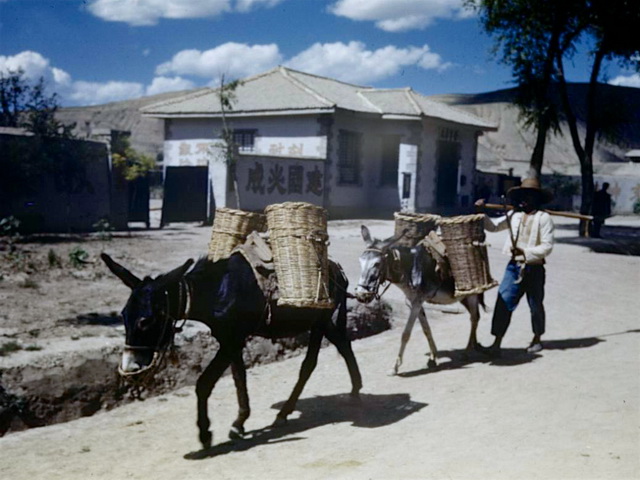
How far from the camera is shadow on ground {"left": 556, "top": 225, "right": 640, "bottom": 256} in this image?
18.7m

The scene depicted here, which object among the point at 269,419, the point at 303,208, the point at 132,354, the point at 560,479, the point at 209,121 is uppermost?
the point at 209,121

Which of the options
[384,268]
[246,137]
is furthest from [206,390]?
[246,137]

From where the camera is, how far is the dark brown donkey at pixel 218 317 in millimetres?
4152

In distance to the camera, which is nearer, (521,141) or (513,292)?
(513,292)

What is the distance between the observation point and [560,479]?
3.74m

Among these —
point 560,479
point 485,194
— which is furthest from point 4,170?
point 485,194

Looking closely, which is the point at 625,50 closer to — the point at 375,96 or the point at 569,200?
the point at 375,96

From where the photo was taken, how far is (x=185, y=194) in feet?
69.7

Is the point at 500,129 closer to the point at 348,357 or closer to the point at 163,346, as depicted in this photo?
the point at 348,357

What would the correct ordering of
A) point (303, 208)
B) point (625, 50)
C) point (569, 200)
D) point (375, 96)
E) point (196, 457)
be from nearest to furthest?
point (196, 457)
point (303, 208)
point (625, 50)
point (375, 96)
point (569, 200)

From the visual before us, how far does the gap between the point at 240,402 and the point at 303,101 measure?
832 inches

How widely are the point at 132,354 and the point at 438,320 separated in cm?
624

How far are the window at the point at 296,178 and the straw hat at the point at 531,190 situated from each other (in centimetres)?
Answer: 1657

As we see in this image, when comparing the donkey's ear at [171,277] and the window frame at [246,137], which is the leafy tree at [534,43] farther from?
the donkey's ear at [171,277]
